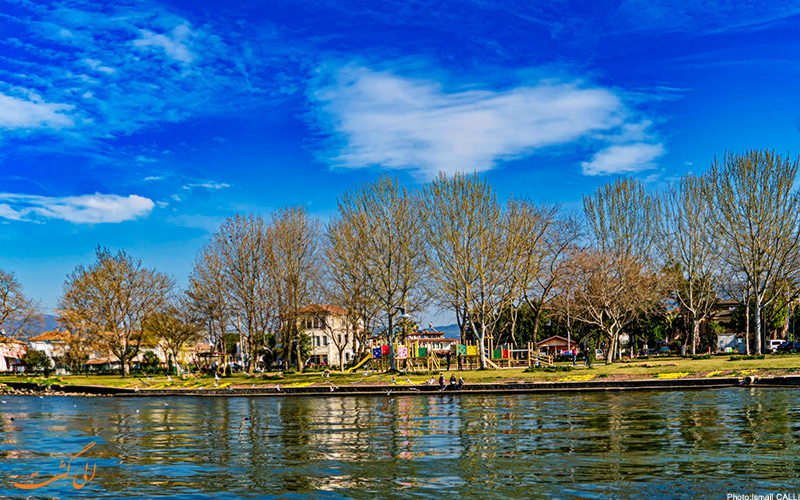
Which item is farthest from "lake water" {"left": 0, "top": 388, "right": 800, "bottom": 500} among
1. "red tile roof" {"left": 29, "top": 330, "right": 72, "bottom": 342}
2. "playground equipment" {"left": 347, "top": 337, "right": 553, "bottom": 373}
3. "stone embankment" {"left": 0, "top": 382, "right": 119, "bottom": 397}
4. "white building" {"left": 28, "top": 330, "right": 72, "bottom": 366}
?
"white building" {"left": 28, "top": 330, "right": 72, "bottom": 366}

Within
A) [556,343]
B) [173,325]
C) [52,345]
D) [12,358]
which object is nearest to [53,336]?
[52,345]

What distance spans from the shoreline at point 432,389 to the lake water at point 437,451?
341cm

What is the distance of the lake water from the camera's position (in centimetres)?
1488

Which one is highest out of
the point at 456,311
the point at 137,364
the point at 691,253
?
the point at 691,253

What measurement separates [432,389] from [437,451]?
81.2 ft

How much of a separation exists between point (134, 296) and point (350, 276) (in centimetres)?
2839

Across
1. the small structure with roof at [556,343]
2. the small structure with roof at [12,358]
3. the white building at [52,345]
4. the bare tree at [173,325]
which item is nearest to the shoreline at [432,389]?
the bare tree at [173,325]

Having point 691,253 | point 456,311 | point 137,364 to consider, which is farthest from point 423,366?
point 137,364

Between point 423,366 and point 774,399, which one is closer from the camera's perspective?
point 774,399

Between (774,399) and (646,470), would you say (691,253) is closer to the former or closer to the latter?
(774,399)

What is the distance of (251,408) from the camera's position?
1503 inches

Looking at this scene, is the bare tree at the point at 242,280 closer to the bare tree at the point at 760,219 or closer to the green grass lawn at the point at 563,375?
the green grass lawn at the point at 563,375

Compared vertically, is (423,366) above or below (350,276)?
below

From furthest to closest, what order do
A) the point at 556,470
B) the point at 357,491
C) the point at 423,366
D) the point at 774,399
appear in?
the point at 423,366 < the point at 774,399 < the point at 556,470 < the point at 357,491
